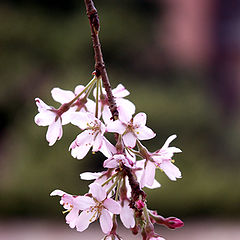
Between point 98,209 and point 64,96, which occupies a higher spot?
point 64,96

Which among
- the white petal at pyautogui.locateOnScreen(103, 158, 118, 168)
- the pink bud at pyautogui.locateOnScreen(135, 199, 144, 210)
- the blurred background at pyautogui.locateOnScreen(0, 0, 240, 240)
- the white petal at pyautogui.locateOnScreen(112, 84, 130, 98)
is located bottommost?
the pink bud at pyautogui.locateOnScreen(135, 199, 144, 210)

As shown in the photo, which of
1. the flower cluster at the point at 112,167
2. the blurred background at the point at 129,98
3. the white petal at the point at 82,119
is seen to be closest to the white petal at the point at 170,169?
the flower cluster at the point at 112,167

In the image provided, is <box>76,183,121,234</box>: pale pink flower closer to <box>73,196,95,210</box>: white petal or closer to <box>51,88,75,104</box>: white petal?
<box>73,196,95,210</box>: white petal

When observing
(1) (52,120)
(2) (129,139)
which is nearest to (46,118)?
(1) (52,120)

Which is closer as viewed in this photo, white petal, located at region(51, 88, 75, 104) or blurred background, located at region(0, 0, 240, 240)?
white petal, located at region(51, 88, 75, 104)

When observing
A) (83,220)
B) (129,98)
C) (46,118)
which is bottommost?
(83,220)

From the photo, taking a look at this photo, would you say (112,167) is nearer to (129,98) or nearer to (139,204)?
(139,204)

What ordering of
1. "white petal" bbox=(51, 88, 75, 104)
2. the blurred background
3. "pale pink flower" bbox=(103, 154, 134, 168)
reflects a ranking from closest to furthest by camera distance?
1. "pale pink flower" bbox=(103, 154, 134, 168)
2. "white petal" bbox=(51, 88, 75, 104)
3. the blurred background

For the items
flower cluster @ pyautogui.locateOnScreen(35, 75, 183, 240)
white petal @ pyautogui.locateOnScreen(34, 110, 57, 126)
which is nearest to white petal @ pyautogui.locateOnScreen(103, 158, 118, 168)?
flower cluster @ pyautogui.locateOnScreen(35, 75, 183, 240)

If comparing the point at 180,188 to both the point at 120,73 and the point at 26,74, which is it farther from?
the point at 26,74
